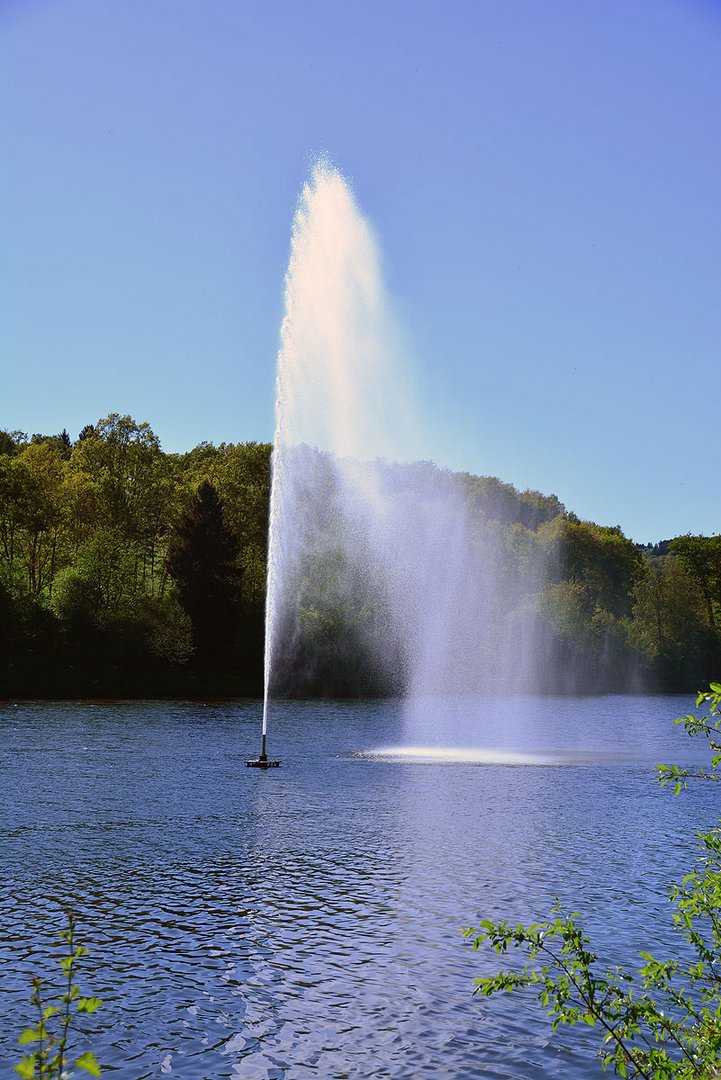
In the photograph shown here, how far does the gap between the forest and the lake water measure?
123ft

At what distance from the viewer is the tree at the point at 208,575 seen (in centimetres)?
8981

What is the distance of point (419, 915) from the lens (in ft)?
62.9

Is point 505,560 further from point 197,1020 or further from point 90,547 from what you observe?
point 197,1020

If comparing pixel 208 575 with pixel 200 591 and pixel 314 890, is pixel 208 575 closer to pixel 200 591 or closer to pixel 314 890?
pixel 200 591

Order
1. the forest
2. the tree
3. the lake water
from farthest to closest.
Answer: the tree < the forest < the lake water

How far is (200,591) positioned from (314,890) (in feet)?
233

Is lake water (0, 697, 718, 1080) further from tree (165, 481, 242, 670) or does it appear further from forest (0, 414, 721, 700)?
tree (165, 481, 242, 670)

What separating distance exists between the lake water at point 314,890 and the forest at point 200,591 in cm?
3734

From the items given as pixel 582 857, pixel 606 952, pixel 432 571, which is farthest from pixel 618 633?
pixel 606 952

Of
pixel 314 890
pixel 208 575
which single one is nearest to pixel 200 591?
pixel 208 575

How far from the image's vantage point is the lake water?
44.0 feet

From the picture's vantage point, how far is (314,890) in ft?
68.4

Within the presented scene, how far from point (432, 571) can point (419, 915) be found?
8863 cm

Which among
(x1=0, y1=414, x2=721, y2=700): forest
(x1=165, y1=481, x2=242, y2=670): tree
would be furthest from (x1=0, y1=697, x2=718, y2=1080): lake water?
(x1=165, y1=481, x2=242, y2=670): tree
